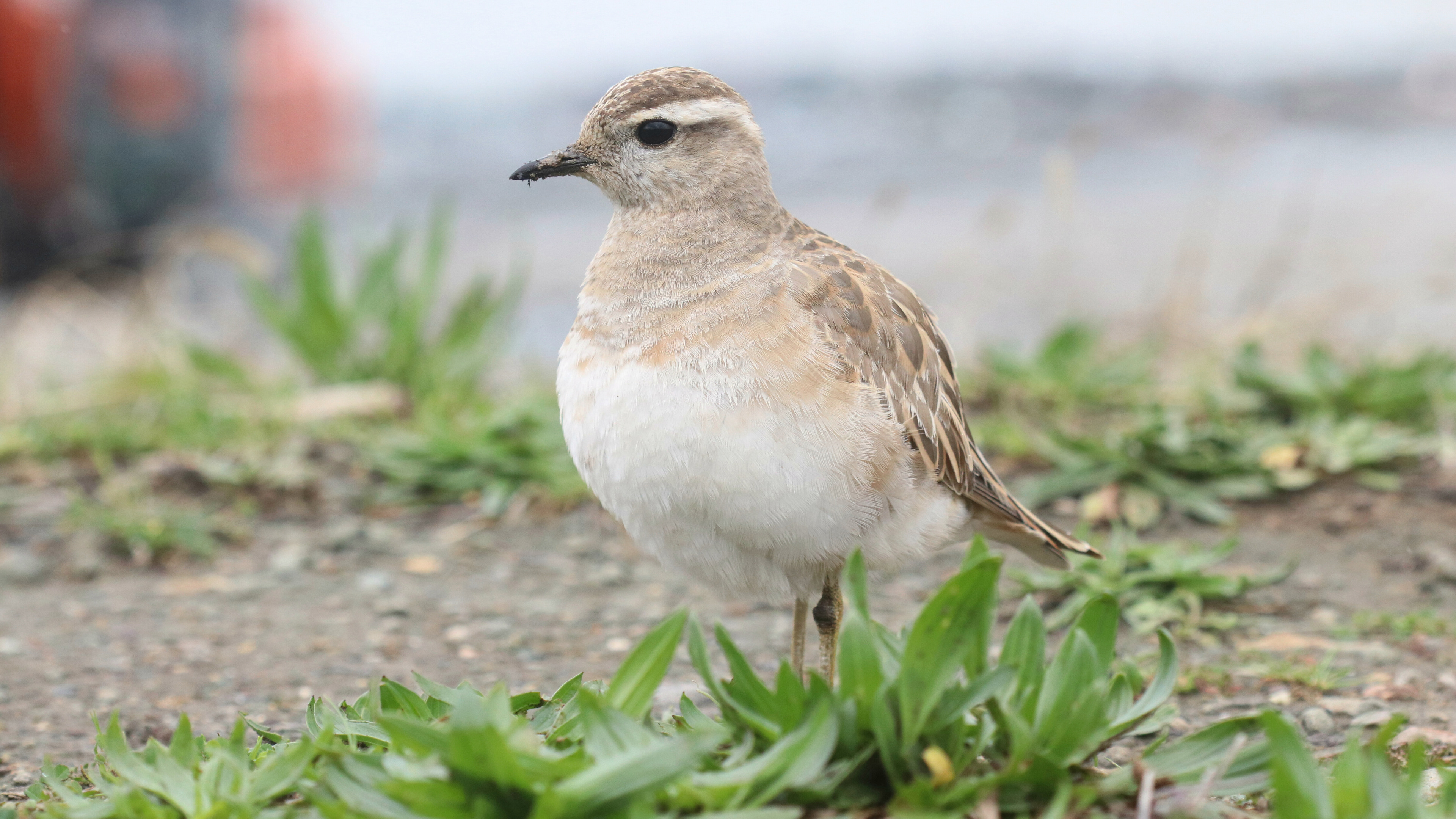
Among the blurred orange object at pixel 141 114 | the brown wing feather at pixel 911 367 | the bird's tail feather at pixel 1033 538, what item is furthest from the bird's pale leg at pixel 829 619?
the blurred orange object at pixel 141 114

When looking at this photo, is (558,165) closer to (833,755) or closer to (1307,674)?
(833,755)

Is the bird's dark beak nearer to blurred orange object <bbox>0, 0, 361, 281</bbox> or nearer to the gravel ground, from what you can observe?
the gravel ground

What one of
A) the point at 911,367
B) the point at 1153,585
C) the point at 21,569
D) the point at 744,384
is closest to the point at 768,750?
the point at 744,384

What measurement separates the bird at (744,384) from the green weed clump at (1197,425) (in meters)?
1.63

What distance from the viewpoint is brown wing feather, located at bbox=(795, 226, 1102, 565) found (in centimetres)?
363

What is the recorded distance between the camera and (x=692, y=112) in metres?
3.86

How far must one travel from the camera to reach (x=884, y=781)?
2.73m

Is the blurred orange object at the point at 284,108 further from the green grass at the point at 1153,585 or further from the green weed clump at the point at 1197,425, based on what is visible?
the green grass at the point at 1153,585

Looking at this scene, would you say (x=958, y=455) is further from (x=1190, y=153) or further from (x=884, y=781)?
(x=1190, y=153)

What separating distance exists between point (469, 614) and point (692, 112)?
2184mm

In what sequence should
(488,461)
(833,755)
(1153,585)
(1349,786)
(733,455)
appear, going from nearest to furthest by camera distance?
1. (1349,786)
2. (833,755)
3. (733,455)
4. (1153,585)
5. (488,461)

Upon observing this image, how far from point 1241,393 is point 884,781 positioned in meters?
4.36

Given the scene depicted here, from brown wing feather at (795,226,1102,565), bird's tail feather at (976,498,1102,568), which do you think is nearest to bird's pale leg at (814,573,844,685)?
brown wing feather at (795,226,1102,565)

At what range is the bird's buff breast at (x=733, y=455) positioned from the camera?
3.31 m
